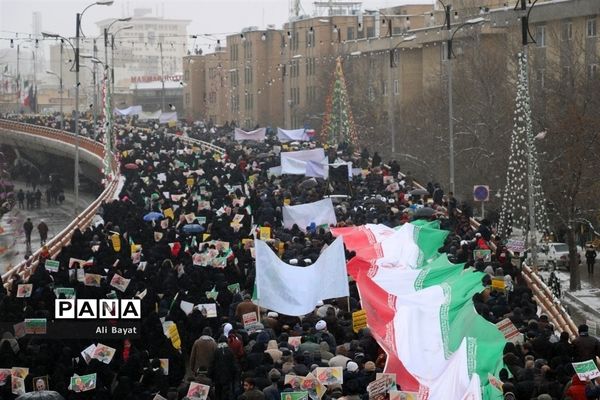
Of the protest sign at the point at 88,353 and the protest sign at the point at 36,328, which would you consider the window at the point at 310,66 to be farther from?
the protest sign at the point at 88,353

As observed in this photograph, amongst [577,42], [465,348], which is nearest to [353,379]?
[465,348]

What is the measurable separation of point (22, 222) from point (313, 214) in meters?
34.8

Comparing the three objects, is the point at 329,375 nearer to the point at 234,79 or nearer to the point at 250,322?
the point at 250,322

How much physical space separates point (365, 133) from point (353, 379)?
180 ft

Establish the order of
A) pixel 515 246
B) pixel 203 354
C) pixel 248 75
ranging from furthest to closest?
pixel 248 75
pixel 515 246
pixel 203 354

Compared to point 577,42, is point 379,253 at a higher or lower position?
lower

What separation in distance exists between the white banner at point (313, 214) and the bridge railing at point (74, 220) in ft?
15.2

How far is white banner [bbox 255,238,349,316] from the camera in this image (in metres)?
Answer: 20.5

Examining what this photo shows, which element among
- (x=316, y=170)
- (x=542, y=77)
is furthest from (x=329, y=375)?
(x=542, y=77)

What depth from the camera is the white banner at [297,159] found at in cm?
4062

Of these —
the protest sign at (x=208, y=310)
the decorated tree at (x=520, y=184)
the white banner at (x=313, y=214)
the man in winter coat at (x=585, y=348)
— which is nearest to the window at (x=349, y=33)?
the decorated tree at (x=520, y=184)

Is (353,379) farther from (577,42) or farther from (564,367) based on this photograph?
(577,42)

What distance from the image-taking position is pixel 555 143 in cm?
4162

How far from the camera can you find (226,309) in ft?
69.5
